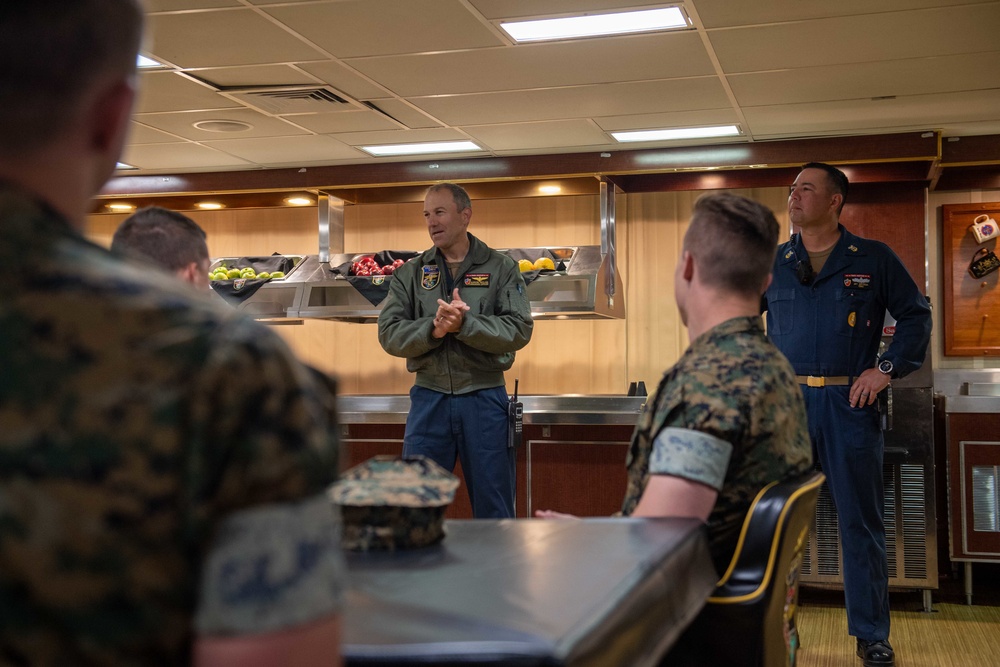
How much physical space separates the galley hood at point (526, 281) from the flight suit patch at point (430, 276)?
77.8 inches

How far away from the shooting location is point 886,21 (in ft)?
13.6

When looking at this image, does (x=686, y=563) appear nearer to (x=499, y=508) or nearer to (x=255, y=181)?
(x=499, y=508)

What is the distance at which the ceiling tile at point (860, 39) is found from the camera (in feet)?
13.5

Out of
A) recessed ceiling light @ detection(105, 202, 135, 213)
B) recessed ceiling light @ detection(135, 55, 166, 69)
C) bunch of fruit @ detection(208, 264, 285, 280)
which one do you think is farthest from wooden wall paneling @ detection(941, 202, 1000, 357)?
recessed ceiling light @ detection(105, 202, 135, 213)

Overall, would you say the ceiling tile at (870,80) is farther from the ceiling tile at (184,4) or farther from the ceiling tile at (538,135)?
the ceiling tile at (184,4)

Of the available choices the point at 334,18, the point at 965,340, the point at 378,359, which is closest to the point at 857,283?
the point at 334,18

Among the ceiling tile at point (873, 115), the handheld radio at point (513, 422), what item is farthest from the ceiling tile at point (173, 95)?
the ceiling tile at point (873, 115)

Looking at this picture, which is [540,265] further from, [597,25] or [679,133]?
[597,25]

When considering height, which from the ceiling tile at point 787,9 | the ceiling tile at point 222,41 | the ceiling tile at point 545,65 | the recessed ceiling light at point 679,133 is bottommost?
the recessed ceiling light at point 679,133

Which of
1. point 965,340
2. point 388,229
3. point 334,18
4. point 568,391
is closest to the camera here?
point 334,18

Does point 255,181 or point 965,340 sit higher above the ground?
point 255,181

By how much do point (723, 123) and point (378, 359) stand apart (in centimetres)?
310

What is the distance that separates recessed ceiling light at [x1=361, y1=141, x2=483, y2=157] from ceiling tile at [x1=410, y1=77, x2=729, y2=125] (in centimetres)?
65

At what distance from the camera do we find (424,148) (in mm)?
6680
